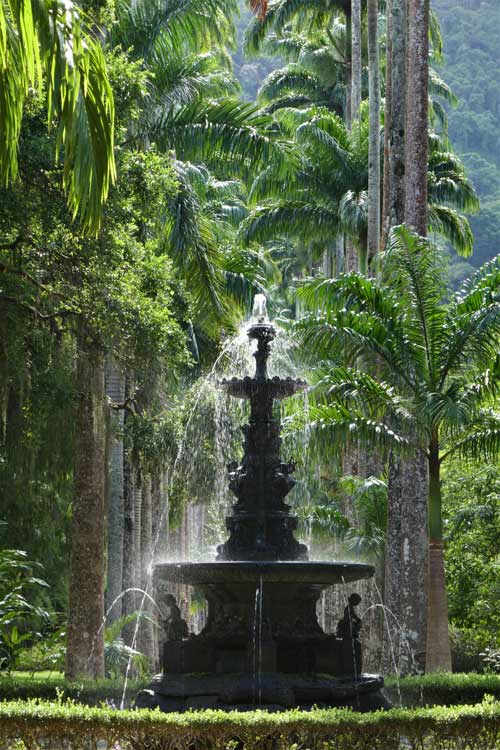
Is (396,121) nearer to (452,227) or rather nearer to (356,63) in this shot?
(452,227)

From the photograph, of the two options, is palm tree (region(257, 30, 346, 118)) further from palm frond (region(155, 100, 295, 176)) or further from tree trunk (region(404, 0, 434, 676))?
palm frond (region(155, 100, 295, 176))

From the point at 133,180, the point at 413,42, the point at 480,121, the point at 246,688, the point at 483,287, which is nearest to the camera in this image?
the point at 246,688

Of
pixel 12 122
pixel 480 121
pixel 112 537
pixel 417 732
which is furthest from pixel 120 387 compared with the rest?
pixel 480 121

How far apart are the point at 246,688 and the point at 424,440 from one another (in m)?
6.78

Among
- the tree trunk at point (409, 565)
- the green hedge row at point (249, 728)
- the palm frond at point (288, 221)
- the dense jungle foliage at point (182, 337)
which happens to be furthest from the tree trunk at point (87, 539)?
the palm frond at point (288, 221)

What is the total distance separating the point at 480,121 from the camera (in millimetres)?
89062

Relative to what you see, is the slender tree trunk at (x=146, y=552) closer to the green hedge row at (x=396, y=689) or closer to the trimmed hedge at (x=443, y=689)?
the green hedge row at (x=396, y=689)

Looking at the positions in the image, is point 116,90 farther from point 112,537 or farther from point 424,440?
point 112,537

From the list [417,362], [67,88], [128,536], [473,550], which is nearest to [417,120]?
[417,362]

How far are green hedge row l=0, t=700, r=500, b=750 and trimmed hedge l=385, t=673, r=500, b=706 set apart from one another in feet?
12.7

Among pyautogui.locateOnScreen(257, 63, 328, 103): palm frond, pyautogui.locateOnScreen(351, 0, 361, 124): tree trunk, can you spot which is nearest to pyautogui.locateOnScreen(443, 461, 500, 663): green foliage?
pyautogui.locateOnScreen(351, 0, 361, 124): tree trunk

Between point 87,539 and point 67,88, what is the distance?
10555 mm

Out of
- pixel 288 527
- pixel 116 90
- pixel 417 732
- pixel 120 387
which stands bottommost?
pixel 417 732

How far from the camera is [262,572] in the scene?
10695 millimetres
